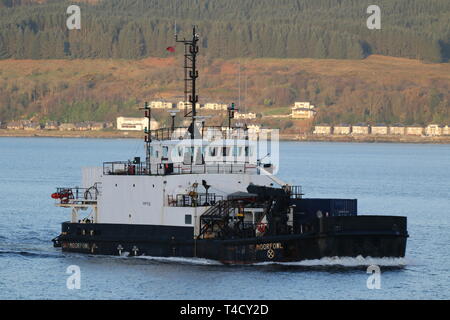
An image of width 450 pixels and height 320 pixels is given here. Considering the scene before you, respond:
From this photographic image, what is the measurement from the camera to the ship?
140 ft

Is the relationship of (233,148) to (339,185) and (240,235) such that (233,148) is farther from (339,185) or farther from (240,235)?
(339,185)

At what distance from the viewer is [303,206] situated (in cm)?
4459

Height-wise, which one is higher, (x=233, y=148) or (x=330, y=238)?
(x=233, y=148)

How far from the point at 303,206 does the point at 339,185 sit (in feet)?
161

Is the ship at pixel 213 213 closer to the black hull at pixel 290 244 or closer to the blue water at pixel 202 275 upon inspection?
the black hull at pixel 290 244

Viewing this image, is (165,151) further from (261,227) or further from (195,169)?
(261,227)

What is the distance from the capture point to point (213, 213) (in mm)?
43812

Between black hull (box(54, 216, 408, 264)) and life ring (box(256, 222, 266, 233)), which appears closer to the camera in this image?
black hull (box(54, 216, 408, 264))

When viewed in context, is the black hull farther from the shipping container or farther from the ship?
the shipping container

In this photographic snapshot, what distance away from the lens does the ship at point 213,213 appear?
42812 mm

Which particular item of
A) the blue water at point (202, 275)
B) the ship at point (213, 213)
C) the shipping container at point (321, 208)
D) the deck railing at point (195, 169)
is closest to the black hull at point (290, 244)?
the ship at point (213, 213)

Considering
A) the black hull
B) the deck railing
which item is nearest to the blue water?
the black hull
